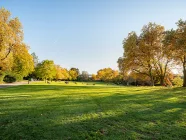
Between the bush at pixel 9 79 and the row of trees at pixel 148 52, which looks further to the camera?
the bush at pixel 9 79

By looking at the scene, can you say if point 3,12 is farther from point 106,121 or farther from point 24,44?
point 106,121

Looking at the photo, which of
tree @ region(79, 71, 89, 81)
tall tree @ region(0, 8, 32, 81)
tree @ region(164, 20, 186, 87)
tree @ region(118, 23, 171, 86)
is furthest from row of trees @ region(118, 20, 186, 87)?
tree @ region(79, 71, 89, 81)

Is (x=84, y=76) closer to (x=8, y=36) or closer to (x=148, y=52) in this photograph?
(x=148, y=52)

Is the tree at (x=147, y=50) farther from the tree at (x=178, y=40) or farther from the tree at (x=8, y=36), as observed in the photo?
the tree at (x=8, y=36)

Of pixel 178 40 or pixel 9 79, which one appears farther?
pixel 9 79

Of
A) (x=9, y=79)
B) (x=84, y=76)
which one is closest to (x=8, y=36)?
(x=9, y=79)

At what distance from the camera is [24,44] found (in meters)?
23.9

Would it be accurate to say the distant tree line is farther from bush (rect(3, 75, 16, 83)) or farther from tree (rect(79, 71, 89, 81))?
tree (rect(79, 71, 89, 81))

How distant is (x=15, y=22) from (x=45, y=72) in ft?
114

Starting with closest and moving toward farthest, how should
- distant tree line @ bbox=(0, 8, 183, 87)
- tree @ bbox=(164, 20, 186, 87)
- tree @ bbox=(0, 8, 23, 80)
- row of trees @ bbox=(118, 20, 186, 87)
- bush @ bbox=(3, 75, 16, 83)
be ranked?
1. tree @ bbox=(164, 20, 186, 87)
2. tree @ bbox=(0, 8, 23, 80)
3. distant tree line @ bbox=(0, 8, 183, 87)
4. row of trees @ bbox=(118, 20, 186, 87)
5. bush @ bbox=(3, 75, 16, 83)

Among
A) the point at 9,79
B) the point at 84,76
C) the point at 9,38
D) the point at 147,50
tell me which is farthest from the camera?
the point at 84,76

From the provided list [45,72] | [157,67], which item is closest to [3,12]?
[157,67]

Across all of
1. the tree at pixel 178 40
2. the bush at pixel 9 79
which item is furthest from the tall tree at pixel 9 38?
the bush at pixel 9 79

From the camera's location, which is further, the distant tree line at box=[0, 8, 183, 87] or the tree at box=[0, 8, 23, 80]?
the distant tree line at box=[0, 8, 183, 87]
